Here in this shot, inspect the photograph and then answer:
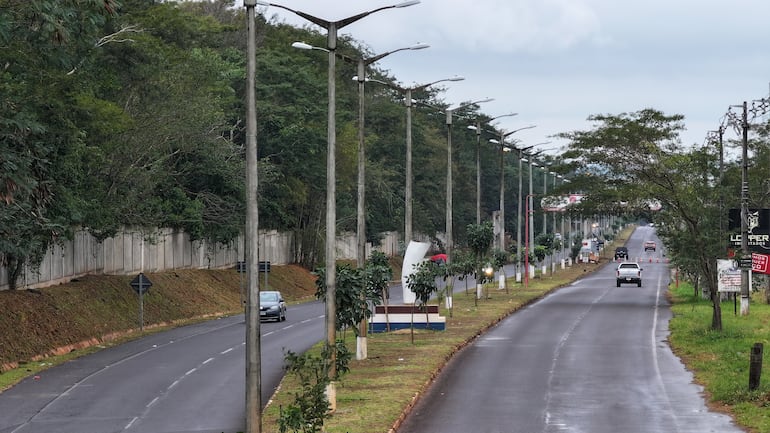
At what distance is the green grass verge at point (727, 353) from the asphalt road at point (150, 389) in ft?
34.4

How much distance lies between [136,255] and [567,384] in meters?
38.0

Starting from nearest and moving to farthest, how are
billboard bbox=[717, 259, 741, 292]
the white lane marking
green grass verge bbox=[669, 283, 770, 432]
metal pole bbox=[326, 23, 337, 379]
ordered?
the white lane marking
green grass verge bbox=[669, 283, 770, 432]
metal pole bbox=[326, 23, 337, 379]
billboard bbox=[717, 259, 741, 292]

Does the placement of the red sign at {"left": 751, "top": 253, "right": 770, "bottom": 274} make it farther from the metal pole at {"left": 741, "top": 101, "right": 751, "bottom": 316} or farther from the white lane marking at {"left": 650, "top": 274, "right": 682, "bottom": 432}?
the white lane marking at {"left": 650, "top": 274, "right": 682, "bottom": 432}

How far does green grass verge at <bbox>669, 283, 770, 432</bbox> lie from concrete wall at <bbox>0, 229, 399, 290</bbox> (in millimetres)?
24174

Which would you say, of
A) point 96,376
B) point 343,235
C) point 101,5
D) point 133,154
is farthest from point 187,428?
point 343,235

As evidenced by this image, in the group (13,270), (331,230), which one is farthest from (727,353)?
(13,270)

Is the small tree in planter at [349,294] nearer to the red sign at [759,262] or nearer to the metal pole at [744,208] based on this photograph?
the metal pole at [744,208]

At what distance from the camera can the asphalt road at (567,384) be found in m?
26.9

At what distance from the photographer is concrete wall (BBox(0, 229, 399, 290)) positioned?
175 ft

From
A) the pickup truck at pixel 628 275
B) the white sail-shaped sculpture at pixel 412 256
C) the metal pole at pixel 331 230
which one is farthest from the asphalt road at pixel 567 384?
the pickup truck at pixel 628 275

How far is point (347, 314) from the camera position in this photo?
119 ft

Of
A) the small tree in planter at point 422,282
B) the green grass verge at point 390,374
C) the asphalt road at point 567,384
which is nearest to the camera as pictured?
the green grass verge at point 390,374

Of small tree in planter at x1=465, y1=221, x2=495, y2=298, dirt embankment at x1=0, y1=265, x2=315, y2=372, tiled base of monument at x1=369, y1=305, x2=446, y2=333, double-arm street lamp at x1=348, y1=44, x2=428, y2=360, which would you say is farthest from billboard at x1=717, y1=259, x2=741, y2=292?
dirt embankment at x1=0, y1=265, x2=315, y2=372

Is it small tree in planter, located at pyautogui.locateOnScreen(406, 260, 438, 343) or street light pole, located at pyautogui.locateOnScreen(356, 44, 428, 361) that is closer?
street light pole, located at pyautogui.locateOnScreen(356, 44, 428, 361)
